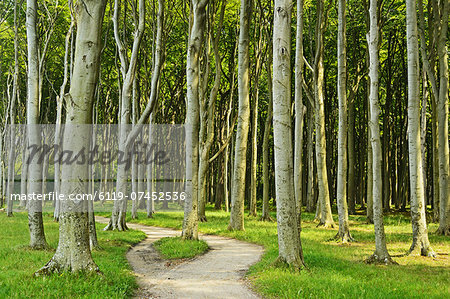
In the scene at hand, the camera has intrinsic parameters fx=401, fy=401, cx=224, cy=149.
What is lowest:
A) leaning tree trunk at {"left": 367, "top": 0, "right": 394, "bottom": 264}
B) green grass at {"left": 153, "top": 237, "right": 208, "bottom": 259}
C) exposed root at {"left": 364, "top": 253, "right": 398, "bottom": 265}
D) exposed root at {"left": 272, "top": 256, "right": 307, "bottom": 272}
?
green grass at {"left": 153, "top": 237, "right": 208, "bottom": 259}

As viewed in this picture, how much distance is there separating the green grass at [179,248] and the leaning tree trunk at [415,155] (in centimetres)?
596

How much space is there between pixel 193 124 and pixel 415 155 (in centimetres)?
685

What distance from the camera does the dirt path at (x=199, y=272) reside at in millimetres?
6984

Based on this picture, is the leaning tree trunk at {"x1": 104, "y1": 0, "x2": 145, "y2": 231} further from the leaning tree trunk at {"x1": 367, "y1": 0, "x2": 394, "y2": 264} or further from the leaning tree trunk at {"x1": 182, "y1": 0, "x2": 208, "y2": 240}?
the leaning tree trunk at {"x1": 367, "y1": 0, "x2": 394, "y2": 264}

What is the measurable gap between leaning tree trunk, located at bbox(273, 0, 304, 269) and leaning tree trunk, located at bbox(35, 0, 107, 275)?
3.76m

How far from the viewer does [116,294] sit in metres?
6.06

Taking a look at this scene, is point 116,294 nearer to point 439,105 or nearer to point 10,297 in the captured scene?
point 10,297

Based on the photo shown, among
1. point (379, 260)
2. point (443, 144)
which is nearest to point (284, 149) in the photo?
point (379, 260)

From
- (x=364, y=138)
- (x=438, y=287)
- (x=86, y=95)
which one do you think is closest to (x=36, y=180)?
(x=86, y=95)

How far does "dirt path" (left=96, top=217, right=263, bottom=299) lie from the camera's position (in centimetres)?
698

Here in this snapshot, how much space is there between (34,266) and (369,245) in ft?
32.4

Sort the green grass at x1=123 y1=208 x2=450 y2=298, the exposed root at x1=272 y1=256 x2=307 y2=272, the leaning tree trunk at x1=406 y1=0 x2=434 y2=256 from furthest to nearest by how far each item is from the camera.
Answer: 1. the leaning tree trunk at x1=406 y1=0 x2=434 y2=256
2. the exposed root at x1=272 y1=256 x2=307 y2=272
3. the green grass at x1=123 y1=208 x2=450 y2=298

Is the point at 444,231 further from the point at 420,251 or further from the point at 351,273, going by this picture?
the point at 351,273

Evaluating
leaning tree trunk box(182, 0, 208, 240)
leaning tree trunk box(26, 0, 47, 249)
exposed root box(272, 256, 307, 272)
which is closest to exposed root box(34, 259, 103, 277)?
exposed root box(272, 256, 307, 272)
